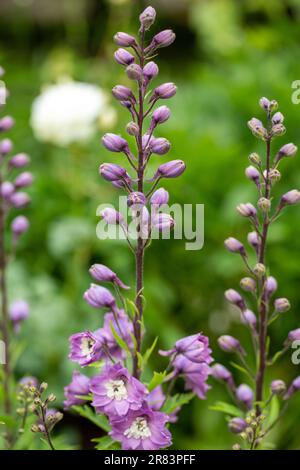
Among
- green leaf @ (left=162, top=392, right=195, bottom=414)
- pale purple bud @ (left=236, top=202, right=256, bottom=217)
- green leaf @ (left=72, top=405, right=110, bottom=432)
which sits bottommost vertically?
green leaf @ (left=72, top=405, right=110, bottom=432)

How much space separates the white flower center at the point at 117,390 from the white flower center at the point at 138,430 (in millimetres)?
73

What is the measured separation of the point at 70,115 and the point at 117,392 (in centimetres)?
202

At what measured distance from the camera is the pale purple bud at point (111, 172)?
1.45 m

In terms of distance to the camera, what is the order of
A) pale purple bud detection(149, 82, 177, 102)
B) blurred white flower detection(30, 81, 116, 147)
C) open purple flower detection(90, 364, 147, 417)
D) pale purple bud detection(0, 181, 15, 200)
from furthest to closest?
blurred white flower detection(30, 81, 116, 147) < pale purple bud detection(0, 181, 15, 200) < pale purple bud detection(149, 82, 177, 102) < open purple flower detection(90, 364, 147, 417)

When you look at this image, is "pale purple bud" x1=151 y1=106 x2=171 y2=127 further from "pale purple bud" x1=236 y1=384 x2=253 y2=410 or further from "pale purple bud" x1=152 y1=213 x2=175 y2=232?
"pale purple bud" x1=236 y1=384 x2=253 y2=410

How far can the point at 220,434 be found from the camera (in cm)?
286

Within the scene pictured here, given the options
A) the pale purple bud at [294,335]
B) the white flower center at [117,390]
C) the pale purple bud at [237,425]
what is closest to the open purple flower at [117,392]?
the white flower center at [117,390]

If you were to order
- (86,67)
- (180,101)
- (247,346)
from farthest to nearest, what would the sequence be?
(86,67), (180,101), (247,346)

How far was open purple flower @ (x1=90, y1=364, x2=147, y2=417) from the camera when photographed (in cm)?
138

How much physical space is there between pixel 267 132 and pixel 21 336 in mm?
1792

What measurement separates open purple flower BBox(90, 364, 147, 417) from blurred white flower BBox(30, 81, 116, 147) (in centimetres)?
195

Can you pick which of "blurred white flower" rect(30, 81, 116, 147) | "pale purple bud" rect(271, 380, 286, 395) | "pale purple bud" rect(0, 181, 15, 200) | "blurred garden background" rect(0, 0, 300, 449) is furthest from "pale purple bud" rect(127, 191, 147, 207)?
"blurred white flower" rect(30, 81, 116, 147)

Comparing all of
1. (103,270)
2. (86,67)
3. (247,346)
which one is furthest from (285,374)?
(86,67)
